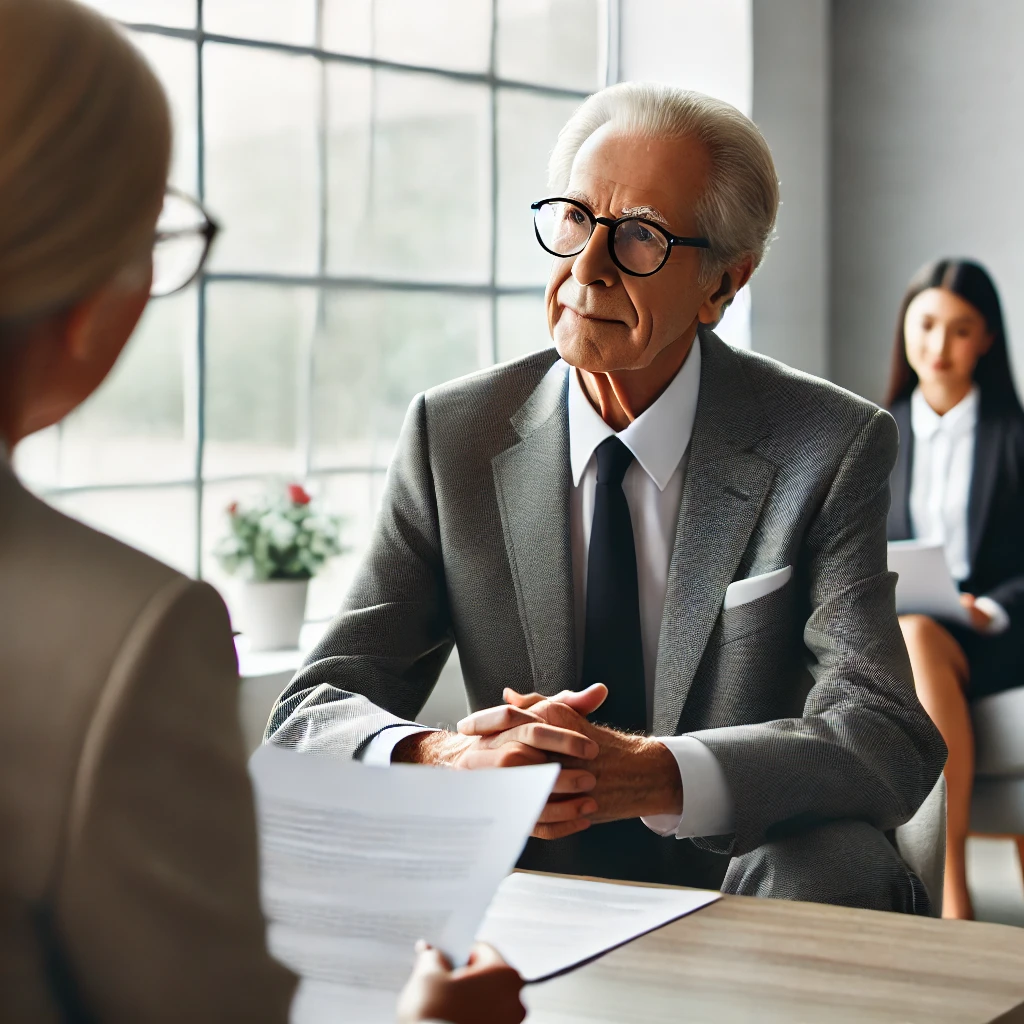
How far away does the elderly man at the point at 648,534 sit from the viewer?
1567mm

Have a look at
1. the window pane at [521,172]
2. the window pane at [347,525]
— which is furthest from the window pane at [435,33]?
the window pane at [347,525]

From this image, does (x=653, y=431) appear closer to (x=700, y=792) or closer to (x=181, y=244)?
(x=700, y=792)

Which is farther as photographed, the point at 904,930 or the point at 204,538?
the point at 204,538

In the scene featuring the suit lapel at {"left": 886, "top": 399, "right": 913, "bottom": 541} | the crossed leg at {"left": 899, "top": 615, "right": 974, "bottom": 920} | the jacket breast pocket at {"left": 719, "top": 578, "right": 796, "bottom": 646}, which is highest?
the jacket breast pocket at {"left": 719, "top": 578, "right": 796, "bottom": 646}

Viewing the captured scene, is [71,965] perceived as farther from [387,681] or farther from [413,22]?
[413,22]

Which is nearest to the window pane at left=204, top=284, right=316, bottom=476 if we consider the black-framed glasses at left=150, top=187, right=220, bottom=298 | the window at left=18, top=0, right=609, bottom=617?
the window at left=18, top=0, right=609, bottom=617

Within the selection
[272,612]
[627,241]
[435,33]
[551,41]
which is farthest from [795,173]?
[627,241]

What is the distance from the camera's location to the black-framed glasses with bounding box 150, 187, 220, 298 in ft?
2.47

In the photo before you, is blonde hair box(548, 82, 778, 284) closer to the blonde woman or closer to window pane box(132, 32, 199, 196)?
the blonde woman

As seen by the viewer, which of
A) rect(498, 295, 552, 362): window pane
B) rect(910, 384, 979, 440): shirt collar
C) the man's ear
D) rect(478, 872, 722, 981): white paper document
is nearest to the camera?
rect(478, 872, 722, 981): white paper document

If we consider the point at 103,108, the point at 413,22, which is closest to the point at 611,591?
the point at 103,108

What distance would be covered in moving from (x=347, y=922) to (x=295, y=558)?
230cm

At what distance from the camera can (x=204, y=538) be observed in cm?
324

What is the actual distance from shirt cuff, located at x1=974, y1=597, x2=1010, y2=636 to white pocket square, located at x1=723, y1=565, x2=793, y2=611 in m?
2.02
